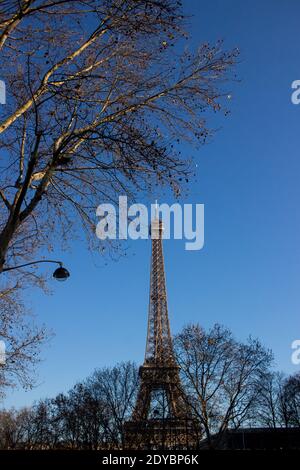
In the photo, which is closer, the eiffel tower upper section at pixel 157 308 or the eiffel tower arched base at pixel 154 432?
the eiffel tower arched base at pixel 154 432

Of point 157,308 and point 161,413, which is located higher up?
point 157,308

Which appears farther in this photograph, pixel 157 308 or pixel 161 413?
pixel 157 308

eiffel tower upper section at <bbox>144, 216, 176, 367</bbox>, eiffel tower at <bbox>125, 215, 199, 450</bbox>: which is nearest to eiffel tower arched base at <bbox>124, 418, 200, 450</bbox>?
eiffel tower at <bbox>125, 215, 199, 450</bbox>

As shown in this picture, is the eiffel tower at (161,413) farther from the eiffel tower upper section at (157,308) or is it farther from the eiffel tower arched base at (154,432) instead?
the eiffel tower upper section at (157,308)

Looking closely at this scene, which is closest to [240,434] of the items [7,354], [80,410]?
[80,410]

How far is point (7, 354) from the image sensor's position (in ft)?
50.9

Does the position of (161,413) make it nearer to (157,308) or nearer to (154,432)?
(154,432)

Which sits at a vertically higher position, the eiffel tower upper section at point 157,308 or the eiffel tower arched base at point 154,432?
the eiffel tower upper section at point 157,308

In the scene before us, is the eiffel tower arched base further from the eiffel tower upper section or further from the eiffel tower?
the eiffel tower upper section

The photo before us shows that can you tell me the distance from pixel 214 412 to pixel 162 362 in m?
6.03

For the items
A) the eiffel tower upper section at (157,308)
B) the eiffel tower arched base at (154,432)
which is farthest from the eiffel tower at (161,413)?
the eiffel tower upper section at (157,308)

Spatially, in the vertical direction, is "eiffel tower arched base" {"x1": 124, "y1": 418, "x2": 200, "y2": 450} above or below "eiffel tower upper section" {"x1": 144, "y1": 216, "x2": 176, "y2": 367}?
below

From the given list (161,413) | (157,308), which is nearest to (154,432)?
(161,413)
